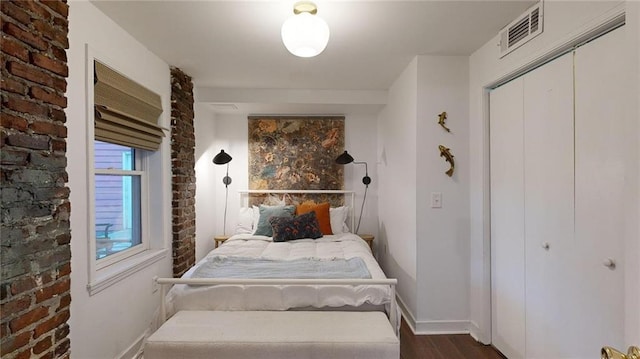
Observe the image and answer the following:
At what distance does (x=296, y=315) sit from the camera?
1868mm

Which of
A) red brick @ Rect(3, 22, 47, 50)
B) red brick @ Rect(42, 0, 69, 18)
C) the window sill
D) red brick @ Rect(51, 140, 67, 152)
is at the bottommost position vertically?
the window sill

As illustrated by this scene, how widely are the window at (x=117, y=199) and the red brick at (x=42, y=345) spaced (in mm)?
678

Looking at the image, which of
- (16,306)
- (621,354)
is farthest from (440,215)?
(16,306)

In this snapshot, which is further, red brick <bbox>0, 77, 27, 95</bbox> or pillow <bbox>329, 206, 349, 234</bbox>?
pillow <bbox>329, 206, 349, 234</bbox>

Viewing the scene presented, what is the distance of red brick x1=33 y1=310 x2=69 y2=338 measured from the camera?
1.37 m

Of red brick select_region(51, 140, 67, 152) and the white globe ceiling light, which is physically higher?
the white globe ceiling light

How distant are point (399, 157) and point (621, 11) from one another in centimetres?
193

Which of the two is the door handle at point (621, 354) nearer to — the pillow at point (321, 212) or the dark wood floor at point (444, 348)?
the dark wood floor at point (444, 348)

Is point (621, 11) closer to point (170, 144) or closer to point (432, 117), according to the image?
point (432, 117)

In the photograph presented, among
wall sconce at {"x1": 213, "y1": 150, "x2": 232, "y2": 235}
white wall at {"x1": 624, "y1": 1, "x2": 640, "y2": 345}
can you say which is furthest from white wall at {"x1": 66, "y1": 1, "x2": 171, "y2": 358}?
white wall at {"x1": 624, "y1": 1, "x2": 640, "y2": 345}

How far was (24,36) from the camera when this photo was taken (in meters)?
1.32

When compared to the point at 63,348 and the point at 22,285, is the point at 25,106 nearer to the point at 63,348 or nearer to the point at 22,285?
the point at 22,285

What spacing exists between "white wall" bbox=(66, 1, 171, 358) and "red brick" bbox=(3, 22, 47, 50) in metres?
0.28

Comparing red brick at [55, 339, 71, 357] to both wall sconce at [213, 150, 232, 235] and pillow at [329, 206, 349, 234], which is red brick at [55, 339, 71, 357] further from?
pillow at [329, 206, 349, 234]
